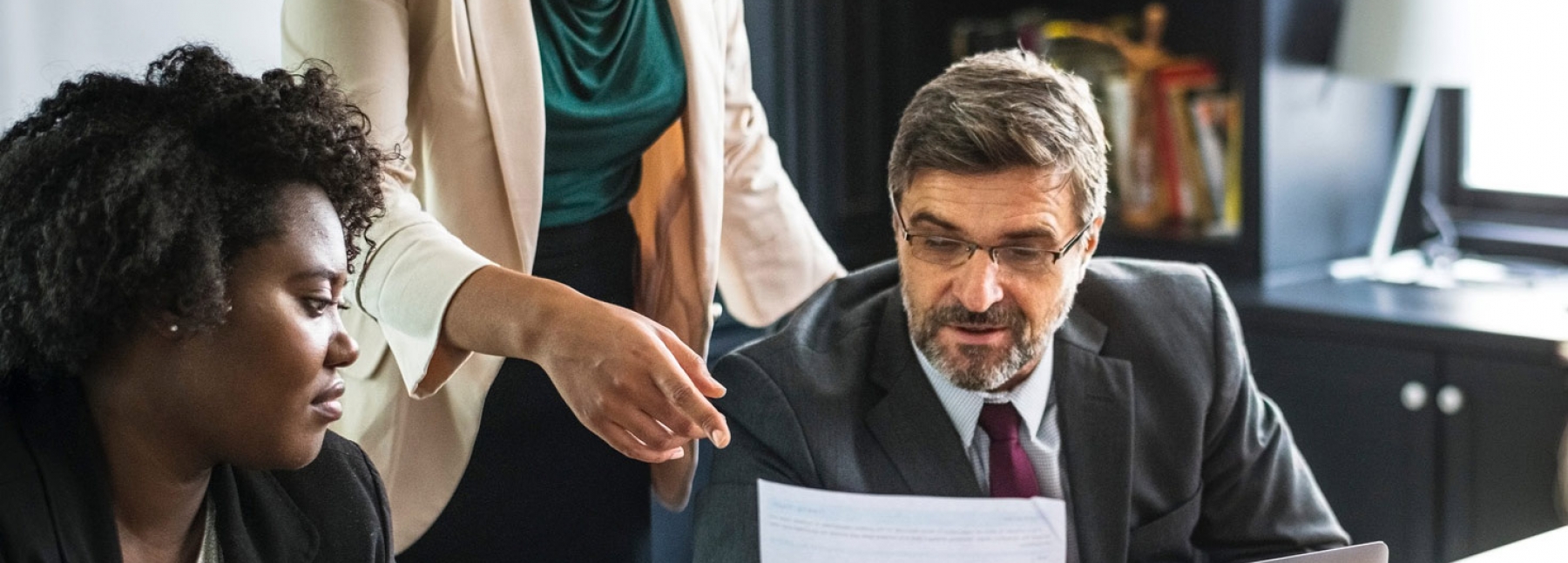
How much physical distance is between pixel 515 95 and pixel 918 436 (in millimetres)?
529

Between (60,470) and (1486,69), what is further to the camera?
(1486,69)

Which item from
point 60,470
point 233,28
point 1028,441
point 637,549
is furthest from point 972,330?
point 233,28

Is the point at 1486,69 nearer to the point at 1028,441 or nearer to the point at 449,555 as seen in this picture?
the point at 1028,441

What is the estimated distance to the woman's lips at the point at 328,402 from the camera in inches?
43.3

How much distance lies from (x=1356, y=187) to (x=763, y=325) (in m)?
1.64

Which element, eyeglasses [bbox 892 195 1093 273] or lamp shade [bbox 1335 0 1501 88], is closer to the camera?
eyeglasses [bbox 892 195 1093 273]

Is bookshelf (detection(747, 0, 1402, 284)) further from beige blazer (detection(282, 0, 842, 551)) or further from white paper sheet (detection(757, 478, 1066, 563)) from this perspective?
white paper sheet (detection(757, 478, 1066, 563))

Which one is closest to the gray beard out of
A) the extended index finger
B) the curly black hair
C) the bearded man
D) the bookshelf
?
the bearded man

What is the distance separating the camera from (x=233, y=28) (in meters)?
2.12

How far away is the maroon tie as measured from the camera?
1679 mm

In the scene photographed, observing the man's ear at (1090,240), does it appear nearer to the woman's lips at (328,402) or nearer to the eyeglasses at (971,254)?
the eyeglasses at (971,254)

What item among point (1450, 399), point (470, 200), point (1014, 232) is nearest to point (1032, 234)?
point (1014, 232)

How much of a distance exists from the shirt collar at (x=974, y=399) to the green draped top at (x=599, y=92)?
359 millimetres

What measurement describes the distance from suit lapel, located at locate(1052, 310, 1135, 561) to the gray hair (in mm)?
159
